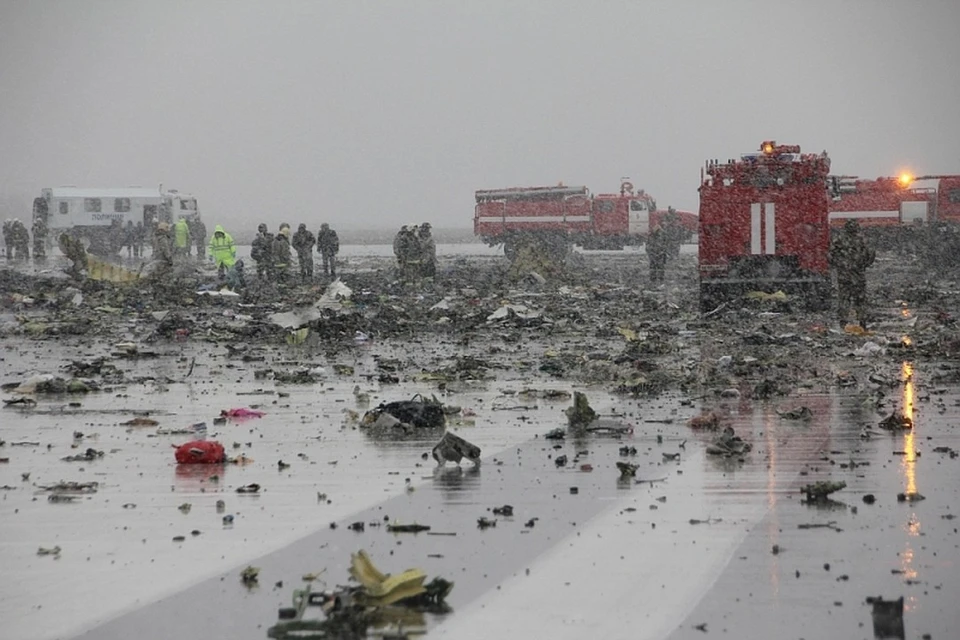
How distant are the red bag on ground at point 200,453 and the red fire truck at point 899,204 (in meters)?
42.4

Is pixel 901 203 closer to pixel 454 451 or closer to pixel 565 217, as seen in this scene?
pixel 565 217

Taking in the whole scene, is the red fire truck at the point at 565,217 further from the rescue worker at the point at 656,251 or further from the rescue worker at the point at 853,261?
the rescue worker at the point at 853,261

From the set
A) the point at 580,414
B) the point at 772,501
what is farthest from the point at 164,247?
the point at 772,501

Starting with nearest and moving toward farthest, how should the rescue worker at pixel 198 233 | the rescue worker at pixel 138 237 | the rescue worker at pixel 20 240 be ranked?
the rescue worker at pixel 20 240 < the rescue worker at pixel 138 237 < the rescue worker at pixel 198 233

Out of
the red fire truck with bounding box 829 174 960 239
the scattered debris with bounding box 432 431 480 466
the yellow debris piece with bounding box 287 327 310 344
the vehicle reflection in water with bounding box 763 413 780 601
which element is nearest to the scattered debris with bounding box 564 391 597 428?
the vehicle reflection in water with bounding box 763 413 780 601

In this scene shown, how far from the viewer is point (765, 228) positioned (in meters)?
27.1

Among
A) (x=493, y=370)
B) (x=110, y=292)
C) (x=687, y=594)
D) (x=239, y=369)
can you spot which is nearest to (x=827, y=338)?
(x=493, y=370)

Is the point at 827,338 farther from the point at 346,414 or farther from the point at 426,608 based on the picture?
the point at 426,608

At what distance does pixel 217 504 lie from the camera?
9812 mm

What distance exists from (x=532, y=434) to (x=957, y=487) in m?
3.85

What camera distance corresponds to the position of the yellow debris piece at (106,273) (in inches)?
1431

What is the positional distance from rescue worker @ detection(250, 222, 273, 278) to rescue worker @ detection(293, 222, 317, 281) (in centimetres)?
237

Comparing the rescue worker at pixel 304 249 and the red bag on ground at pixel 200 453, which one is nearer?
the red bag on ground at pixel 200 453

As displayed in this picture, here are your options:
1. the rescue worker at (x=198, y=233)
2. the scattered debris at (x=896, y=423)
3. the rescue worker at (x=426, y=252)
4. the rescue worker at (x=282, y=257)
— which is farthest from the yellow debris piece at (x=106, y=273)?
the rescue worker at (x=198, y=233)
